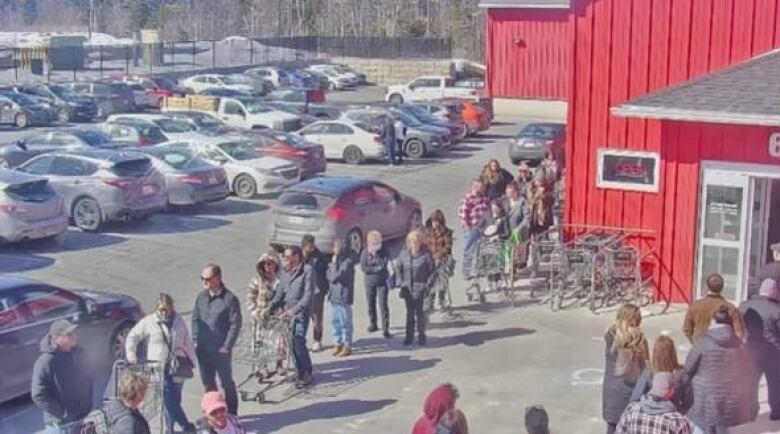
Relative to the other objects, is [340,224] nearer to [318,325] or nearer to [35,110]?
[318,325]

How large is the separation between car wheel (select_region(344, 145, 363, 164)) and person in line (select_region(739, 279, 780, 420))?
23.1 metres

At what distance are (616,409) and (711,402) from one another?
0.89 meters

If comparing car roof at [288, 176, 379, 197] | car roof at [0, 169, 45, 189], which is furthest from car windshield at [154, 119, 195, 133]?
car roof at [288, 176, 379, 197]

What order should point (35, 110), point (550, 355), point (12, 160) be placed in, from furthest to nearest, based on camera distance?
point (35, 110), point (12, 160), point (550, 355)

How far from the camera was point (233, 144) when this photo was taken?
29.2m

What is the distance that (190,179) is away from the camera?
2562cm

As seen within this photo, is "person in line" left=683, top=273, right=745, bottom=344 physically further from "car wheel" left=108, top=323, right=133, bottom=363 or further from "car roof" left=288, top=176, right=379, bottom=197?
"car roof" left=288, top=176, right=379, bottom=197

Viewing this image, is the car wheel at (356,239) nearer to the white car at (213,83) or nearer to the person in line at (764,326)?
the person in line at (764,326)

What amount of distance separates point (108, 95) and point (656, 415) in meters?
43.6

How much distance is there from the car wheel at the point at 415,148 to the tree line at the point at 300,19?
4434 centimetres

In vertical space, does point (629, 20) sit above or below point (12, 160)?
above

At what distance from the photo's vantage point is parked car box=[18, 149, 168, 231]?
23.3 m

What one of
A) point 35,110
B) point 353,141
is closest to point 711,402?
point 353,141

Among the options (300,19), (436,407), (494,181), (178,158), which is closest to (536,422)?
(436,407)
